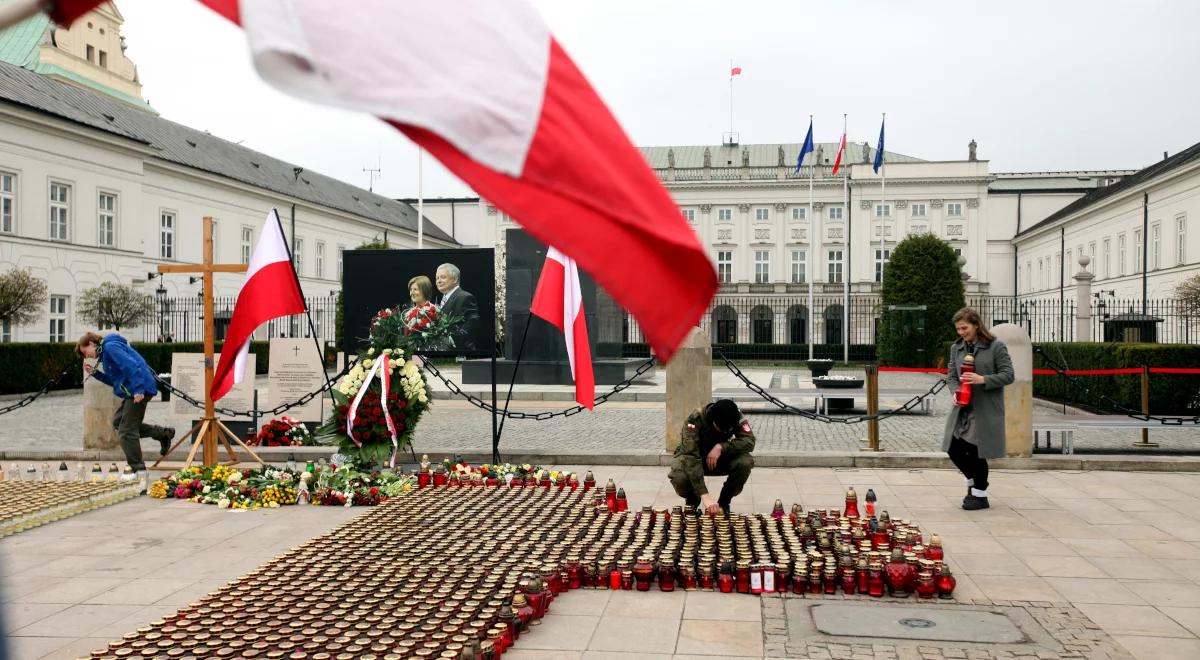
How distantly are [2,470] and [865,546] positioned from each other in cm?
911

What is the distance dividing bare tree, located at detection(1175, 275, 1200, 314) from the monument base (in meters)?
18.9

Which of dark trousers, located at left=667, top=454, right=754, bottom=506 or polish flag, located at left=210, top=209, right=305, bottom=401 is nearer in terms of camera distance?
dark trousers, located at left=667, top=454, right=754, bottom=506

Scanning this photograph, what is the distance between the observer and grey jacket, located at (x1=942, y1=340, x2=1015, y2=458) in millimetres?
8172

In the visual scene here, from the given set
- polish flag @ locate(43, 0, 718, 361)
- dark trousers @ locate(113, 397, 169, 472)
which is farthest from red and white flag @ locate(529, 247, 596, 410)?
polish flag @ locate(43, 0, 718, 361)

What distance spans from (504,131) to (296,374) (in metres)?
12.3

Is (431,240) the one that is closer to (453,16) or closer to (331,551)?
(331,551)

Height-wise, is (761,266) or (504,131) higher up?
(761,266)

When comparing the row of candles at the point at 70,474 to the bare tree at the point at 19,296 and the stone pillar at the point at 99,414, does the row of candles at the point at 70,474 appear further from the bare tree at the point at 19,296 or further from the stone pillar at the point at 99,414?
the bare tree at the point at 19,296

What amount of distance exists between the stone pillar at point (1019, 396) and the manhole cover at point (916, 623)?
5.97 m

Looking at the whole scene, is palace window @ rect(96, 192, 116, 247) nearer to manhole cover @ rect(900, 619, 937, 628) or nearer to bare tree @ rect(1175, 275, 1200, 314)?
manhole cover @ rect(900, 619, 937, 628)

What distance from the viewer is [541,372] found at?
77.9ft

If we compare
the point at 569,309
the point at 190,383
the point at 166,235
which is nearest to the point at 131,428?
the point at 190,383

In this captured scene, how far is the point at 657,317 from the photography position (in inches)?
63.7

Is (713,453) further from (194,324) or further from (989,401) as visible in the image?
(194,324)
